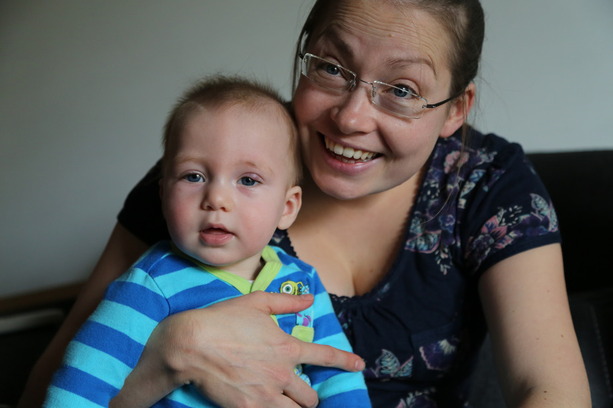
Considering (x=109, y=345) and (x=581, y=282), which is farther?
(x=581, y=282)

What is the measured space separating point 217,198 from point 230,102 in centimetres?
20

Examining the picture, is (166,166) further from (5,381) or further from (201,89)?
(5,381)

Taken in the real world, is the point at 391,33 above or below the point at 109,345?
above

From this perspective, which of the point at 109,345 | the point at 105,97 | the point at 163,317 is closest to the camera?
the point at 109,345

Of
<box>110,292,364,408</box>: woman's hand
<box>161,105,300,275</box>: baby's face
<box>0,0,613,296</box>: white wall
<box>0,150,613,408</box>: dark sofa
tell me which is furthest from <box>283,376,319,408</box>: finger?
<box>0,0,613,296</box>: white wall

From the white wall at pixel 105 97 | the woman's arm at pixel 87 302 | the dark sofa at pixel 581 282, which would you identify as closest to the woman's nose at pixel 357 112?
the woman's arm at pixel 87 302

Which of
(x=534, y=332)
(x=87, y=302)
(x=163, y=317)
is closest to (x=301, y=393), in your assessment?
(x=163, y=317)

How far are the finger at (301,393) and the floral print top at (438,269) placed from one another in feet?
0.86

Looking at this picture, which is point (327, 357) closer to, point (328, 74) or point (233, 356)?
point (233, 356)

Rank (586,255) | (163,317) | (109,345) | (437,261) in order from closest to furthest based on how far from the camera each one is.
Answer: (109,345) → (163,317) → (437,261) → (586,255)

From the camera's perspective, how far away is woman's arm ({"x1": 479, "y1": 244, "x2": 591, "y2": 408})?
1376 millimetres

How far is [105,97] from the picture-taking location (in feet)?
8.75

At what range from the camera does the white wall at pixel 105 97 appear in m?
2.44

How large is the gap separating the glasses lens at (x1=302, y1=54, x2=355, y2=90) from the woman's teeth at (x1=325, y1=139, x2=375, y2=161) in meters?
0.12
